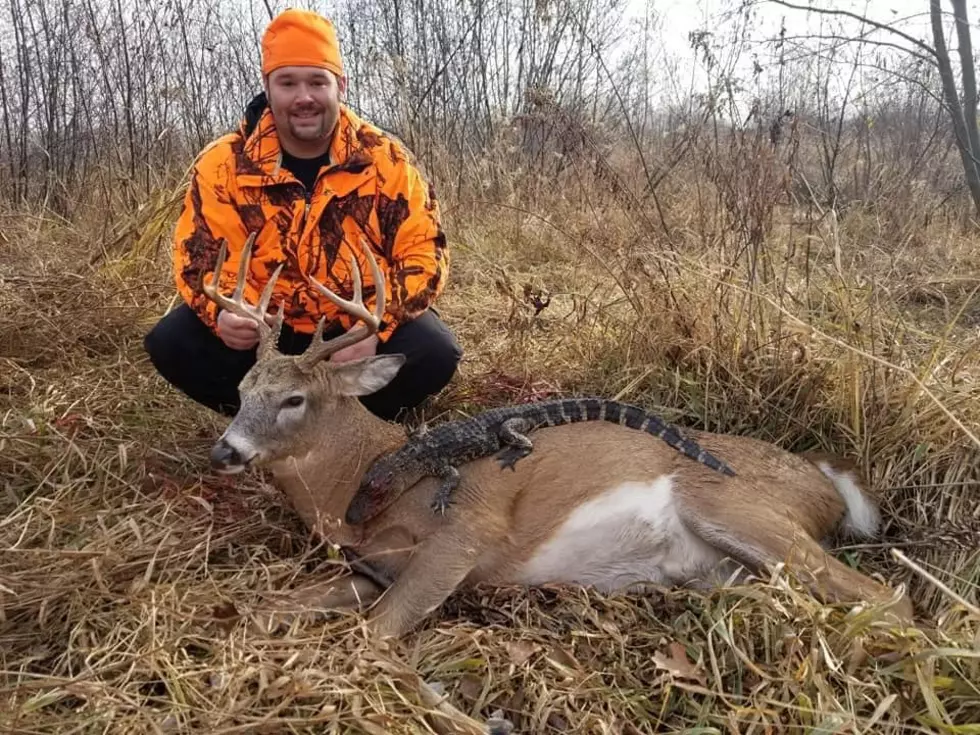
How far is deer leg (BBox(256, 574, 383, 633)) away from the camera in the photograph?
7.81 ft

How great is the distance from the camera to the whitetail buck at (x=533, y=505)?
8.55 feet

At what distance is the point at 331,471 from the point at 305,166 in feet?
4.80

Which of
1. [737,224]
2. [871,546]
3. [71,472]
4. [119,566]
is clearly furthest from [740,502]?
[71,472]

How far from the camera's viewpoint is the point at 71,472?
10.5 feet

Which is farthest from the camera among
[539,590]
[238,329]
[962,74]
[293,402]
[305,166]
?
[962,74]

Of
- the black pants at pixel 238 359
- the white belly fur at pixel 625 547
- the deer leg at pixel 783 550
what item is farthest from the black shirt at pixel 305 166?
the deer leg at pixel 783 550

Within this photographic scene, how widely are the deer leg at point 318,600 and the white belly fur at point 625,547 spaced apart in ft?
1.67

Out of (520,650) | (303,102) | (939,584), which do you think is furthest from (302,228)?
(939,584)

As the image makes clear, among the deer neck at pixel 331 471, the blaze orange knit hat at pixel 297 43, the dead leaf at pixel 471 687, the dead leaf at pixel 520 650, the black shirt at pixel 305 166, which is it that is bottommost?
the dead leaf at pixel 471 687

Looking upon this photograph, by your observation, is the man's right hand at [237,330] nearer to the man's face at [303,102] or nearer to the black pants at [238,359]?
the black pants at [238,359]

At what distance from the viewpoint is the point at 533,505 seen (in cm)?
276

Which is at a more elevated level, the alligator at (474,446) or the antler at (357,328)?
the antler at (357,328)

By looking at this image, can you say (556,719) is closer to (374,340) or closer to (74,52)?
(374,340)

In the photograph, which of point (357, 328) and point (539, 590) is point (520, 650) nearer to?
point (539, 590)
